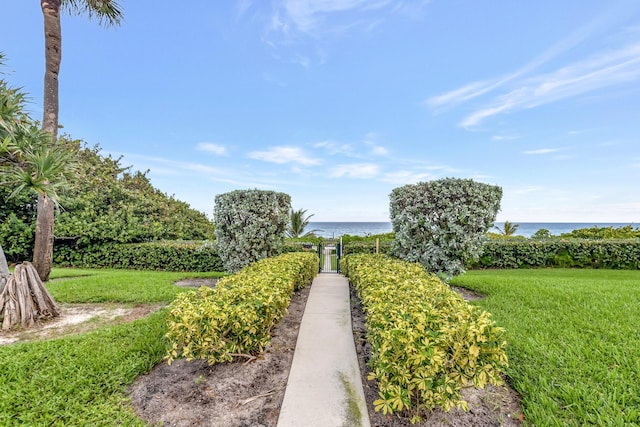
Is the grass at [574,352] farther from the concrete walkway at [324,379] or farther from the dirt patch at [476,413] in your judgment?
the concrete walkway at [324,379]

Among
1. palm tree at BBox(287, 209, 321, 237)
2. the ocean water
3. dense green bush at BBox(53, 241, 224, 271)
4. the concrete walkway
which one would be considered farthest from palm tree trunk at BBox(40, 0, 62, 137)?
the ocean water

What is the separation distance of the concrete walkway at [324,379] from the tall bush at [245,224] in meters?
3.08

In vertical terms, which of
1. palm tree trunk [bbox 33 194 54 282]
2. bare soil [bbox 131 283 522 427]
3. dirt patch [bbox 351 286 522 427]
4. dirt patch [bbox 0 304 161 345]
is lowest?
dirt patch [bbox 351 286 522 427]

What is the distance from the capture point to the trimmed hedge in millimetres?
10742

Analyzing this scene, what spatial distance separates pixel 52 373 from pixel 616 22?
39.2 ft

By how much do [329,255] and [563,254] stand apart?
9130 mm

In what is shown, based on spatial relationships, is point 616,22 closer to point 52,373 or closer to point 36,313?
point 52,373

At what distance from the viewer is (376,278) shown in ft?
13.7

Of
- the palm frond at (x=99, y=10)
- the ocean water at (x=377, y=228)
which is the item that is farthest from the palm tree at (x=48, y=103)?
the ocean water at (x=377, y=228)

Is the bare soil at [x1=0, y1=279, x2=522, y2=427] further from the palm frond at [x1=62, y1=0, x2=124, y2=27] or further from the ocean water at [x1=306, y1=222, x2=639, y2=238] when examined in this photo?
the ocean water at [x1=306, y1=222, x2=639, y2=238]

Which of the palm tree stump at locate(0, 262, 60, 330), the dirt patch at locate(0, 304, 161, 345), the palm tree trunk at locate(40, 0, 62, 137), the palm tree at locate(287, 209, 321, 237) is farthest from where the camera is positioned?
the palm tree at locate(287, 209, 321, 237)

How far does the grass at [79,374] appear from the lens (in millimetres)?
2473

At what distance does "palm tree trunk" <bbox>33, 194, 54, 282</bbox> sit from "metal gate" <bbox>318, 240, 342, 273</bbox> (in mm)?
7724

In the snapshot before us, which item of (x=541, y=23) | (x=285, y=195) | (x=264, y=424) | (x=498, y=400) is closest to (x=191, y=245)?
(x=285, y=195)
